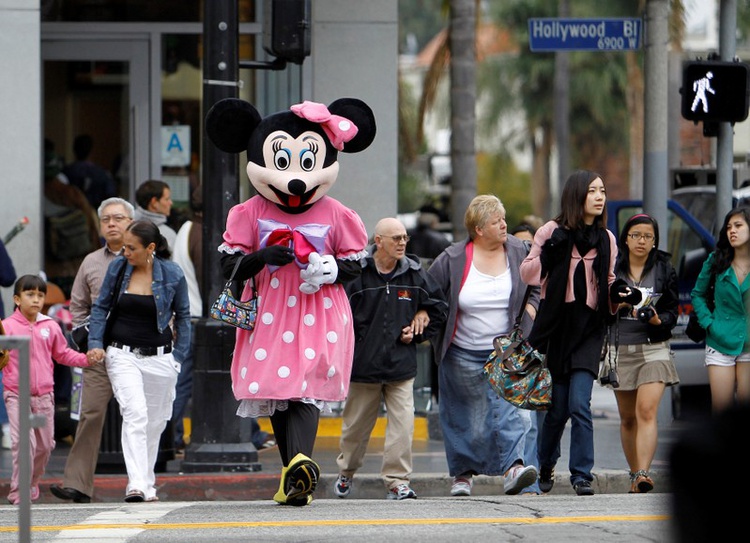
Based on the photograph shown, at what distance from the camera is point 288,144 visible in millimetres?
7984

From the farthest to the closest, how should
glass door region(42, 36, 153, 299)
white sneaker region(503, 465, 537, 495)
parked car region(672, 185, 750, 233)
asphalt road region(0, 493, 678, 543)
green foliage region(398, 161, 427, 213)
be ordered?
green foliage region(398, 161, 427, 213)
parked car region(672, 185, 750, 233)
glass door region(42, 36, 153, 299)
white sneaker region(503, 465, 537, 495)
asphalt road region(0, 493, 678, 543)

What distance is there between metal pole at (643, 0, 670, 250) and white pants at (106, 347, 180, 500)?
4803 millimetres

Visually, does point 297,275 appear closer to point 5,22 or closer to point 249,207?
point 249,207

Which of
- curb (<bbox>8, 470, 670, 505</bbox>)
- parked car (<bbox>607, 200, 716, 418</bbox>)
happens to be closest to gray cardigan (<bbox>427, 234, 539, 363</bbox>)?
curb (<bbox>8, 470, 670, 505</bbox>)

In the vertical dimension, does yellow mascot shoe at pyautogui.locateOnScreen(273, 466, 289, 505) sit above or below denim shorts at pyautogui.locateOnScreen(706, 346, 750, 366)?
below

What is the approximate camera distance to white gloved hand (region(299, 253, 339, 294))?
761 cm

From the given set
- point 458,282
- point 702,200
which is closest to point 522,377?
point 458,282

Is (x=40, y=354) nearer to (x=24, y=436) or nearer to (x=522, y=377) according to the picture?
(x=522, y=377)

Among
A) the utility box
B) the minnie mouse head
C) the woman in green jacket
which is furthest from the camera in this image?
the utility box

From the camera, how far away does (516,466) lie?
354 inches

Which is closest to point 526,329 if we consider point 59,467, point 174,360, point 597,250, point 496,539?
point 597,250

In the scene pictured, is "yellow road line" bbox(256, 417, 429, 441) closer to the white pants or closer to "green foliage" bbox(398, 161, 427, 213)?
the white pants

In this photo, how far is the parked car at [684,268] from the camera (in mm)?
13844

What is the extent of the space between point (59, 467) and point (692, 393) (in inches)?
243
